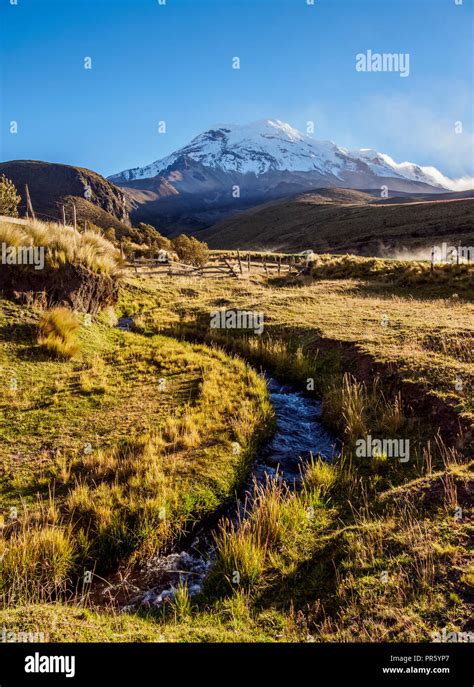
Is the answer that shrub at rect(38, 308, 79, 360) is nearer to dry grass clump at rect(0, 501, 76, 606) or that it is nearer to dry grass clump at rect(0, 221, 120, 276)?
dry grass clump at rect(0, 221, 120, 276)

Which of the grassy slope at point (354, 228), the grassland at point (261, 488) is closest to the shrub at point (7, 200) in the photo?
the grassland at point (261, 488)

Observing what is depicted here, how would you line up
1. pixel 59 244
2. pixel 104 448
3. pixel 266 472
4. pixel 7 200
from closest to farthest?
pixel 104 448, pixel 266 472, pixel 59 244, pixel 7 200

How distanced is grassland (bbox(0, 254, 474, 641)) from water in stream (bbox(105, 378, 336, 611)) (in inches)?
10.8

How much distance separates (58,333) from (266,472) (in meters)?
7.22

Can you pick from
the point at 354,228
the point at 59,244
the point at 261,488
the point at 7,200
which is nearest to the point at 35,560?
the point at 261,488

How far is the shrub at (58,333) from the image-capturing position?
10.5 m

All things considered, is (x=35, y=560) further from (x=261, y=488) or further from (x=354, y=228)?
(x=354, y=228)

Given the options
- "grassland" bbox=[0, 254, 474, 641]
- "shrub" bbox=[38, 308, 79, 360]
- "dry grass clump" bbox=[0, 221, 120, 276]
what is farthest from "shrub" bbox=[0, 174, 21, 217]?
"grassland" bbox=[0, 254, 474, 641]

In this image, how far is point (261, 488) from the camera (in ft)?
20.9

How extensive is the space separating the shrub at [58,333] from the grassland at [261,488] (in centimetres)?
30

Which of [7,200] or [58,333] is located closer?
[58,333]
